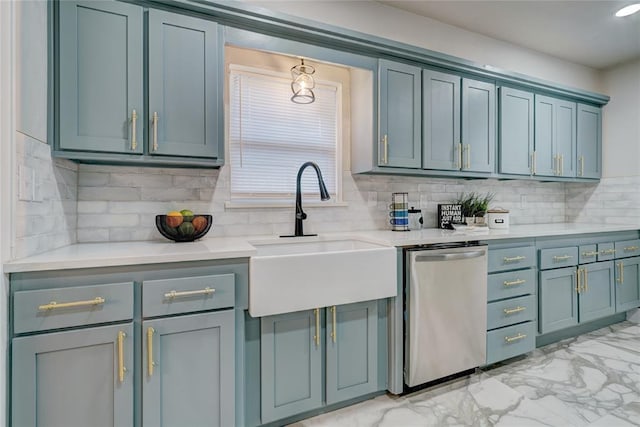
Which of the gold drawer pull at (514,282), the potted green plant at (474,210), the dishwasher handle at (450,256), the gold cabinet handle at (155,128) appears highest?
the gold cabinet handle at (155,128)

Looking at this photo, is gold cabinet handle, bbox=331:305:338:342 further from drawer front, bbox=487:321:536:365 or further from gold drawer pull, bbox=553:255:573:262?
gold drawer pull, bbox=553:255:573:262

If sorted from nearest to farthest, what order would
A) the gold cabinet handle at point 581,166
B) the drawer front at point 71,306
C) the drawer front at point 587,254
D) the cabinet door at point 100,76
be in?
the drawer front at point 71,306 → the cabinet door at point 100,76 → the drawer front at point 587,254 → the gold cabinet handle at point 581,166

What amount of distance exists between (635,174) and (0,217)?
4875mm

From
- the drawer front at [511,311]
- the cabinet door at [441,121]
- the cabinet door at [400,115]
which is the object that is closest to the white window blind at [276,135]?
the cabinet door at [400,115]

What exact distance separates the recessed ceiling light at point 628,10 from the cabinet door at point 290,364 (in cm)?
327

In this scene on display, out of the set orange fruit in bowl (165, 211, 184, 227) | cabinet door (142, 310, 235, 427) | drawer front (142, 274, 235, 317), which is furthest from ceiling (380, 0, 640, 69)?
cabinet door (142, 310, 235, 427)

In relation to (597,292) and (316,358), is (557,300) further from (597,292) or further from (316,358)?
(316,358)

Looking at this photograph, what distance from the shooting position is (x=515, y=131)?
9.84ft

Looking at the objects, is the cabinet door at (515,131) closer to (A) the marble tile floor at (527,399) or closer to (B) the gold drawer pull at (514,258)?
(B) the gold drawer pull at (514,258)

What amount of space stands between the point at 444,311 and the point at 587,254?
167cm

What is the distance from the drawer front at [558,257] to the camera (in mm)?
2580

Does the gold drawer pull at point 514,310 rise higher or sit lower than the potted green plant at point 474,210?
lower

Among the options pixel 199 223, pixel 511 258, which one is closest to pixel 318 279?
Result: pixel 199 223

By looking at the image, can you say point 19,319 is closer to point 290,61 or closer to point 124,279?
point 124,279
